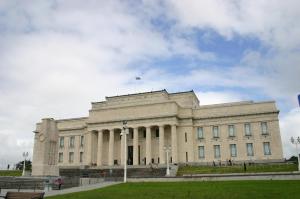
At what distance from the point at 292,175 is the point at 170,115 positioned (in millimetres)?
33947

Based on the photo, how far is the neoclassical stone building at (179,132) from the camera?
61.5 metres

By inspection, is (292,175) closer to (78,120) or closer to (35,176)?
(35,176)

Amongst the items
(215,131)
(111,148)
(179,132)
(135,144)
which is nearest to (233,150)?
(215,131)

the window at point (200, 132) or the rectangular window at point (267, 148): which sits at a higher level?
the window at point (200, 132)

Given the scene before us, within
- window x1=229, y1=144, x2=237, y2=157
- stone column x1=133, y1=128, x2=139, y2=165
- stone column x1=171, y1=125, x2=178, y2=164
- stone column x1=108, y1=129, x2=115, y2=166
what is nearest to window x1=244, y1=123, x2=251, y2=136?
window x1=229, y1=144, x2=237, y2=157

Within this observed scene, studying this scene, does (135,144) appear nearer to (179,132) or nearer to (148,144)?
(148,144)

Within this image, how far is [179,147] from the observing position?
214 feet

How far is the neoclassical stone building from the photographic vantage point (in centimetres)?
6153

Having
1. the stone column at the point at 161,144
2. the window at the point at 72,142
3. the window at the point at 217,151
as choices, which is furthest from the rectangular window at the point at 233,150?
the window at the point at 72,142

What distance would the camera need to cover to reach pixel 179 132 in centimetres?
6594

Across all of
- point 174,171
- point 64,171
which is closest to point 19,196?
point 174,171

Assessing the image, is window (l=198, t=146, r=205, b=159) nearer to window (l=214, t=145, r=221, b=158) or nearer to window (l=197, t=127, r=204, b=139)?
window (l=197, t=127, r=204, b=139)

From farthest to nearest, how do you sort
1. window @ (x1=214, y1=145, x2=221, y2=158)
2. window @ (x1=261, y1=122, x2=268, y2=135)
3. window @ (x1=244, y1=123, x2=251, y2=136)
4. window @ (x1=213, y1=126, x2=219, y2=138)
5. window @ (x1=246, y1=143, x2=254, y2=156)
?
1. window @ (x1=213, y1=126, x2=219, y2=138)
2. window @ (x1=214, y1=145, x2=221, y2=158)
3. window @ (x1=244, y1=123, x2=251, y2=136)
4. window @ (x1=246, y1=143, x2=254, y2=156)
5. window @ (x1=261, y1=122, x2=268, y2=135)

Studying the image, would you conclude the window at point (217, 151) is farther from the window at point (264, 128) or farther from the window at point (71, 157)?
the window at point (71, 157)
